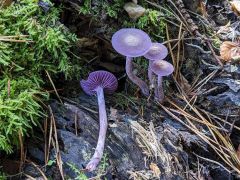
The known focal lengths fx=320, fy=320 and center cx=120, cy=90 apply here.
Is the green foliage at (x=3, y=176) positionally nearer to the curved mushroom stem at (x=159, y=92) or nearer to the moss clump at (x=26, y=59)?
the moss clump at (x=26, y=59)

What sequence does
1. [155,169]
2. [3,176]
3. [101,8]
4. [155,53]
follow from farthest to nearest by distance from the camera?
[101,8] → [155,53] → [155,169] → [3,176]

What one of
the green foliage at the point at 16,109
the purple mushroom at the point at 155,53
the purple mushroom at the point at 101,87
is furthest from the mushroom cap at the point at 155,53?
the green foliage at the point at 16,109

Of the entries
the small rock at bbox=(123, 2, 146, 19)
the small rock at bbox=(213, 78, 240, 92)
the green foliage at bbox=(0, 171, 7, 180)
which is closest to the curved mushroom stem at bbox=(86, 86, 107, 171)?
the green foliage at bbox=(0, 171, 7, 180)

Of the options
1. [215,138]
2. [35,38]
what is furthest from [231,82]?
[35,38]

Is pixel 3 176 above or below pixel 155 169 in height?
above

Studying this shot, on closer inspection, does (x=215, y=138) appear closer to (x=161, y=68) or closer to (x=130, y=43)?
(x=161, y=68)

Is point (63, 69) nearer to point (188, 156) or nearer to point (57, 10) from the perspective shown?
point (57, 10)

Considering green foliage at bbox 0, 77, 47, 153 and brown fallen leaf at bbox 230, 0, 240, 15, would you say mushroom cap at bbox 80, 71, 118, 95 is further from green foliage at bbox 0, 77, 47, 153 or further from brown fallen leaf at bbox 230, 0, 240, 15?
brown fallen leaf at bbox 230, 0, 240, 15
